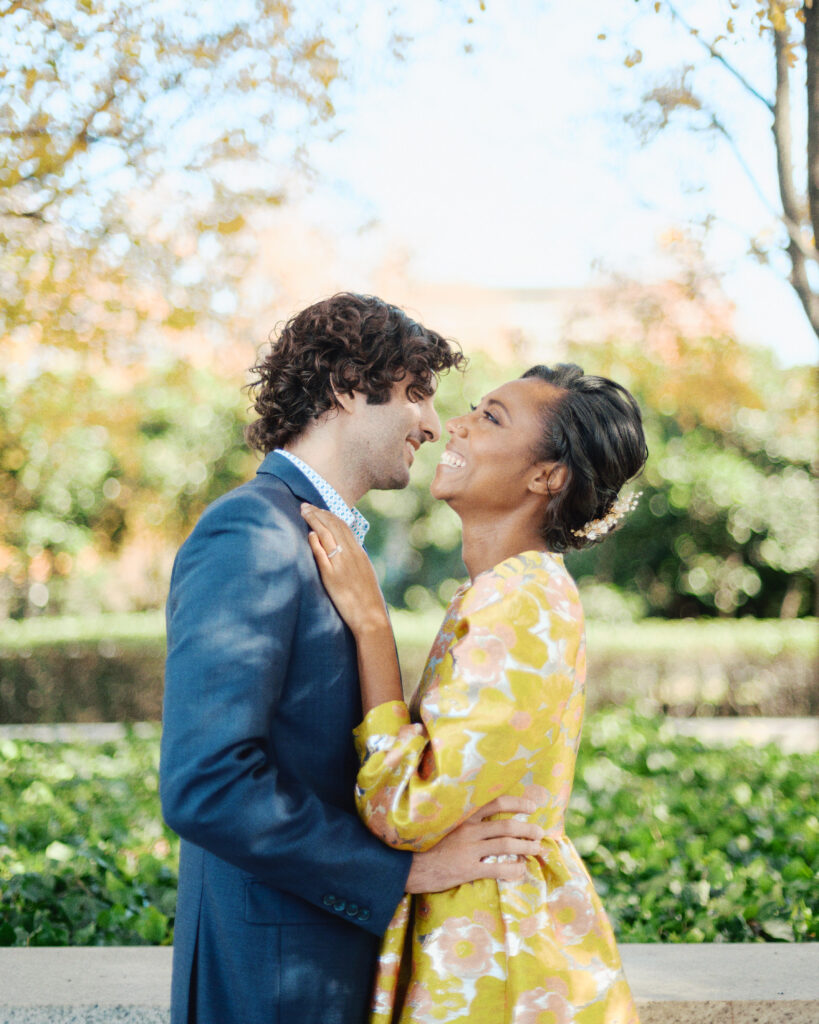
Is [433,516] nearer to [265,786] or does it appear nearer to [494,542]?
[494,542]

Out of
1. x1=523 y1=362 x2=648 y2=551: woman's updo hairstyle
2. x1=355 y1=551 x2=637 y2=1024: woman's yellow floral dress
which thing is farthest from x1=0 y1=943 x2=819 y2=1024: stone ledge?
x1=523 y1=362 x2=648 y2=551: woman's updo hairstyle

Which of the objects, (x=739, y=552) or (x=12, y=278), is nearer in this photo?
(x=12, y=278)

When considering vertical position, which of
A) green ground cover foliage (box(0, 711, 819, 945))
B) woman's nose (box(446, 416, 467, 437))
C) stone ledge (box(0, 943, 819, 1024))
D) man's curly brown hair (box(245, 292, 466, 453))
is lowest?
green ground cover foliage (box(0, 711, 819, 945))

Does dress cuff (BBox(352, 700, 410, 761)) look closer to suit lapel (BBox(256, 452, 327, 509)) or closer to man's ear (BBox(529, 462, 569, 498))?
suit lapel (BBox(256, 452, 327, 509))

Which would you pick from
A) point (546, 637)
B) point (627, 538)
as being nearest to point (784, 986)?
point (546, 637)

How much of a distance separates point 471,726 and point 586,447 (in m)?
0.79

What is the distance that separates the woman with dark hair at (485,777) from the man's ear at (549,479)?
0.23 metres

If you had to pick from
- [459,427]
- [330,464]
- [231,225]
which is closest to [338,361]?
[330,464]

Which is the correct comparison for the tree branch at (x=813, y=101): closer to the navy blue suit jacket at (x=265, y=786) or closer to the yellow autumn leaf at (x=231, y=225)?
the navy blue suit jacket at (x=265, y=786)

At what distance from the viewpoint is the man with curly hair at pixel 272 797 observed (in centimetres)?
167

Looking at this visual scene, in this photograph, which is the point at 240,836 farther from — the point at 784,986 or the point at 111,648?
the point at 111,648

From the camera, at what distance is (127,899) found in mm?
4047

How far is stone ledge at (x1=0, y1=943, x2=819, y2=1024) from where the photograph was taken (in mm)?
2814

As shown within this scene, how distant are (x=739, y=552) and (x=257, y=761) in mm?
14854
